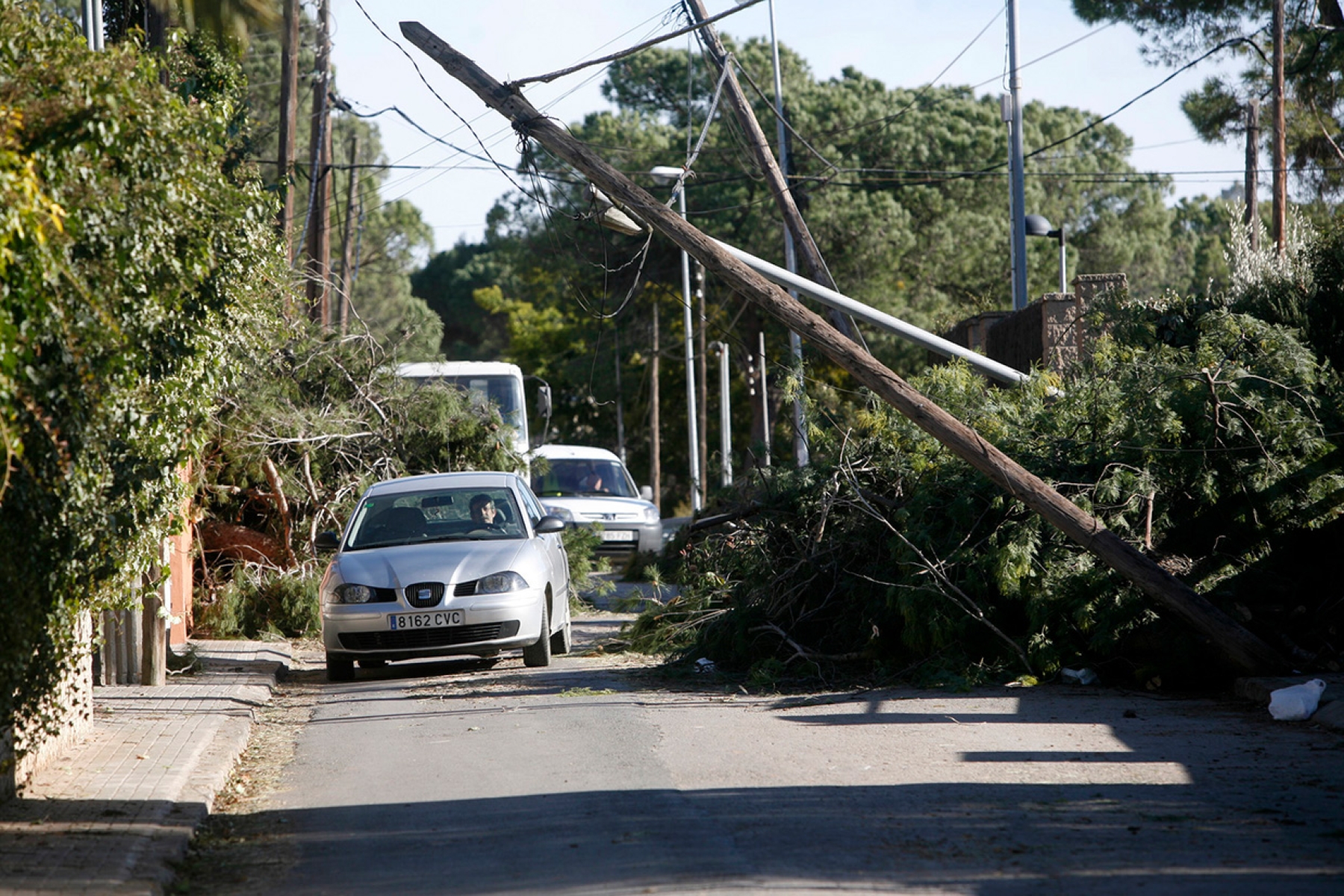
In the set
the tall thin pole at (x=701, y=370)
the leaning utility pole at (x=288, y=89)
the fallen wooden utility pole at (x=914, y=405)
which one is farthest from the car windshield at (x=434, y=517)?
the tall thin pole at (x=701, y=370)

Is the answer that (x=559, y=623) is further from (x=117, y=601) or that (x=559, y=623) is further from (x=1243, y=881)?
(x=1243, y=881)

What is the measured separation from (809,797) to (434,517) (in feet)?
21.4

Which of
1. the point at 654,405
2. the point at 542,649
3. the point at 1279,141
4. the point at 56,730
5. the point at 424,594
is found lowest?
the point at 542,649

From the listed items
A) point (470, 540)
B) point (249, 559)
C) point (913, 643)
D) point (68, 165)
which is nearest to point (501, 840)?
point (68, 165)

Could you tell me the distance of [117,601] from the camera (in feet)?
24.1

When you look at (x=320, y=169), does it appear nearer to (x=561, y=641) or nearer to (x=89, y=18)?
(x=561, y=641)

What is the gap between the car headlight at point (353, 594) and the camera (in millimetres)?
11008

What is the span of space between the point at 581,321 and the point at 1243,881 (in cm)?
4631

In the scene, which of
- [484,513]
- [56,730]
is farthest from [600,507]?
[56,730]

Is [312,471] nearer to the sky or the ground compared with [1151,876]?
nearer to the sky

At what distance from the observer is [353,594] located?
11.1 meters

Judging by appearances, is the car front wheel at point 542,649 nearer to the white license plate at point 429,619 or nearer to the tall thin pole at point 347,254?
the white license plate at point 429,619

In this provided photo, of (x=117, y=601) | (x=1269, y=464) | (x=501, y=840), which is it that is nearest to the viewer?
(x=501, y=840)

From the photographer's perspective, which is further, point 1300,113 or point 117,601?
point 1300,113
